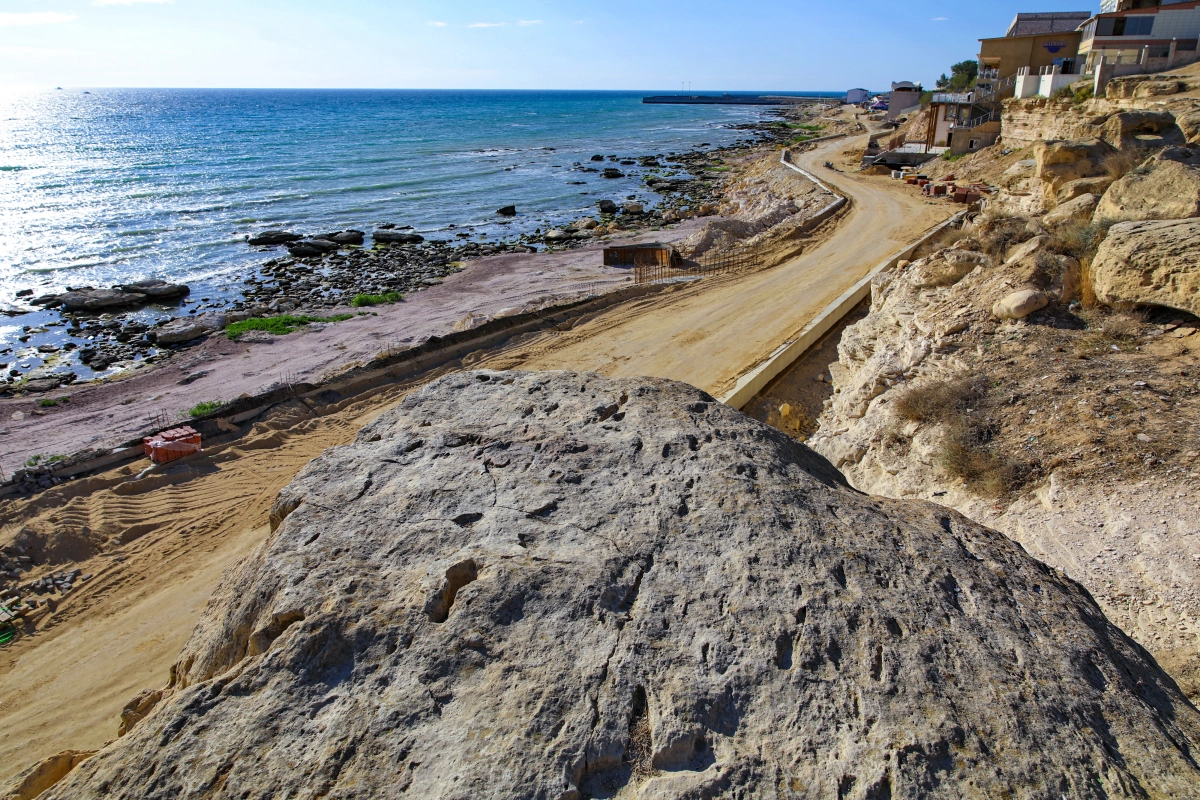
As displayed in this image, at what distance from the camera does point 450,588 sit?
420cm

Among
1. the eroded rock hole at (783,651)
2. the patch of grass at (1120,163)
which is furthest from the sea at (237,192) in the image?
the eroded rock hole at (783,651)

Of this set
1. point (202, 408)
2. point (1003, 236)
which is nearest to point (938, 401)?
point (1003, 236)

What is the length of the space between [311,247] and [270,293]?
23.6ft

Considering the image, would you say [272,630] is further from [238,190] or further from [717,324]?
[238,190]

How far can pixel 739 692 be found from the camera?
12.0ft

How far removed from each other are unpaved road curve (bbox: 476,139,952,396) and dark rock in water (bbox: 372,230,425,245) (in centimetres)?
1936

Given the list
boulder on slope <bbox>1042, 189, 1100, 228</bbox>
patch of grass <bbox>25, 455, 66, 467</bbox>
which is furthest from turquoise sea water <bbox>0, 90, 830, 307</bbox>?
boulder on slope <bbox>1042, 189, 1100, 228</bbox>

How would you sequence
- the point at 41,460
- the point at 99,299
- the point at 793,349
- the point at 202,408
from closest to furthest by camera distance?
the point at 41,460, the point at 793,349, the point at 202,408, the point at 99,299

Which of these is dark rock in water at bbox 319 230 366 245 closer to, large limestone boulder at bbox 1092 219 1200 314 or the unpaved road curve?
the unpaved road curve

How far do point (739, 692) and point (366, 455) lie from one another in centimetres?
356

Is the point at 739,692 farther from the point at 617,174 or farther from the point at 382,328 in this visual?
the point at 617,174

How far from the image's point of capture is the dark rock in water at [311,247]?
3412 centimetres

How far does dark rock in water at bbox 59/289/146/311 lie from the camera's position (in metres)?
26.6

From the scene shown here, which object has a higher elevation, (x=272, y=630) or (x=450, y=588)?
(x=450, y=588)
